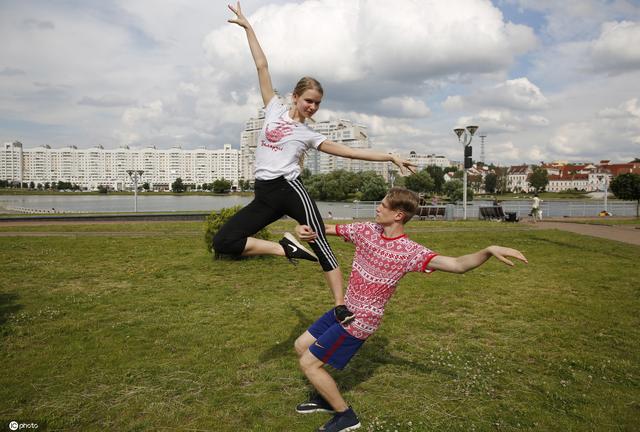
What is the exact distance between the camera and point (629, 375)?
5.25 m

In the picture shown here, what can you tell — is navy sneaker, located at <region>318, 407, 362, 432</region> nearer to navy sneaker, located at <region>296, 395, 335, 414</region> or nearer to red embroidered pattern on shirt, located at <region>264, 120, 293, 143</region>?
navy sneaker, located at <region>296, 395, 335, 414</region>

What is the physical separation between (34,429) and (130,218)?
93.4 feet

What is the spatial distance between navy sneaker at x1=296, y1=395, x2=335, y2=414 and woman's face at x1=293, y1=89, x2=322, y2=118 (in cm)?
311

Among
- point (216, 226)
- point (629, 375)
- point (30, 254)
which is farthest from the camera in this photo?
point (30, 254)

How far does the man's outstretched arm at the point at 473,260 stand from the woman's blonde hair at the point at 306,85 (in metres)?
2.29

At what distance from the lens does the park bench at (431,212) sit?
3114 centimetres

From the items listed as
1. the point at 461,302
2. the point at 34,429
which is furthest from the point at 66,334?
the point at 461,302

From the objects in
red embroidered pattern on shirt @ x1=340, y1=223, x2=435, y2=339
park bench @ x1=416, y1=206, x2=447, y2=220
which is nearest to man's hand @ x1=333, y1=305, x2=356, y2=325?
red embroidered pattern on shirt @ x1=340, y1=223, x2=435, y2=339

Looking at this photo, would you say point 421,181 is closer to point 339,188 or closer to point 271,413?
point 339,188

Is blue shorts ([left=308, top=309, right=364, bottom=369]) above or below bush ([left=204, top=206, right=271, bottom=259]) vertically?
below

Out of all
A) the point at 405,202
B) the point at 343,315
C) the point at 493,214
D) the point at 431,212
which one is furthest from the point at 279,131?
the point at 431,212

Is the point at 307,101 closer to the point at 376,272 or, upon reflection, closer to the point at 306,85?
the point at 306,85

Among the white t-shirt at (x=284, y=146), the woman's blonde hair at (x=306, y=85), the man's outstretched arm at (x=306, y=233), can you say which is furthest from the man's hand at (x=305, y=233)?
the woman's blonde hair at (x=306, y=85)

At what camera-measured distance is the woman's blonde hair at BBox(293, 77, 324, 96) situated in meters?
4.70
